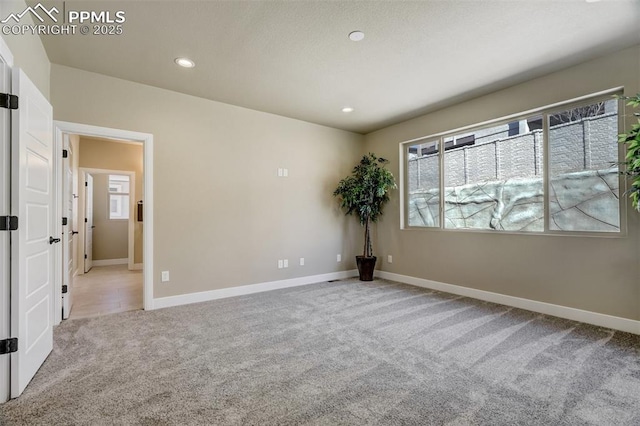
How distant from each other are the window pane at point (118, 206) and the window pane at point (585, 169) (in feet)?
28.8

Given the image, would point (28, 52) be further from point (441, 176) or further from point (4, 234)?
point (441, 176)

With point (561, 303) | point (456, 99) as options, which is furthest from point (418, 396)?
point (456, 99)

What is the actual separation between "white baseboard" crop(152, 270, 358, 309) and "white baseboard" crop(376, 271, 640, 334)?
4.54 feet

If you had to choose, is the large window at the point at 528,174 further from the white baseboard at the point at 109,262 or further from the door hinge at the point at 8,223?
the white baseboard at the point at 109,262

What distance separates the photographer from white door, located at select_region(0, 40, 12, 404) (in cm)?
179

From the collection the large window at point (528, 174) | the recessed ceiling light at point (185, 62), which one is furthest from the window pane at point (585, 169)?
the recessed ceiling light at point (185, 62)

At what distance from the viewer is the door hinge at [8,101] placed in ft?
A: 5.92

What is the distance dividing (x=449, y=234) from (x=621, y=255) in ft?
5.96

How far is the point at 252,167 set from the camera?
4.40 meters

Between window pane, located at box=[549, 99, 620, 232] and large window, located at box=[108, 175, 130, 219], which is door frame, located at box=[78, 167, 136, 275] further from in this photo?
window pane, located at box=[549, 99, 620, 232]

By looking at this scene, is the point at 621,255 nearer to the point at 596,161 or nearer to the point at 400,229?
the point at 596,161

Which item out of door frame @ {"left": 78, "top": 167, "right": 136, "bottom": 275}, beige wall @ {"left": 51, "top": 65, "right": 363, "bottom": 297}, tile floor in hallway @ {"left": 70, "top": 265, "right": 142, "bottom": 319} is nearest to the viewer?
beige wall @ {"left": 51, "top": 65, "right": 363, "bottom": 297}

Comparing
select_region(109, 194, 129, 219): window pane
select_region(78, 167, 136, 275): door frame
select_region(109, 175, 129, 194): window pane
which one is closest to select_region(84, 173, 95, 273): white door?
select_region(78, 167, 136, 275): door frame

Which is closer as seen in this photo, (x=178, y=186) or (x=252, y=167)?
(x=178, y=186)
